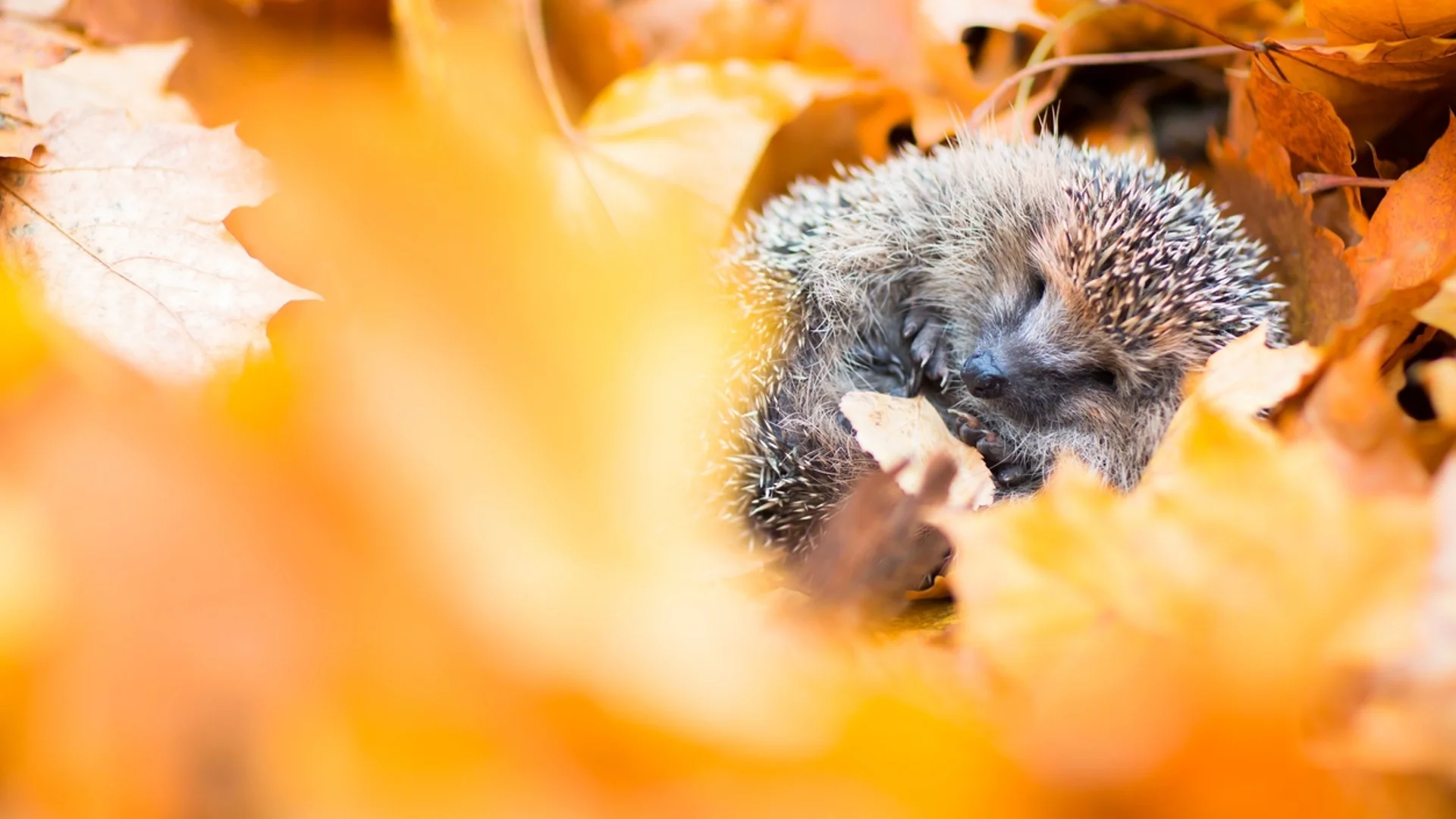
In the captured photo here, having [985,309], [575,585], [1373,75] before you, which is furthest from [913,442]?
[575,585]

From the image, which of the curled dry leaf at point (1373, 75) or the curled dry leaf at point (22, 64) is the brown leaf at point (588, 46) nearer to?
the curled dry leaf at point (22, 64)

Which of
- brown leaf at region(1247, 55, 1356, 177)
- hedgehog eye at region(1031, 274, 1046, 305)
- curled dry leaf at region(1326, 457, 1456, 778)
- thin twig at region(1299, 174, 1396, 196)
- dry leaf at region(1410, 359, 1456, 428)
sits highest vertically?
brown leaf at region(1247, 55, 1356, 177)

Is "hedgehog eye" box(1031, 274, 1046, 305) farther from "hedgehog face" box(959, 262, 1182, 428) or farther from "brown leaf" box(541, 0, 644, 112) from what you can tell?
"brown leaf" box(541, 0, 644, 112)

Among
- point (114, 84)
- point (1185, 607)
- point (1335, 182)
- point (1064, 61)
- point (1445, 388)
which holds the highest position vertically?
point (1064, 61)

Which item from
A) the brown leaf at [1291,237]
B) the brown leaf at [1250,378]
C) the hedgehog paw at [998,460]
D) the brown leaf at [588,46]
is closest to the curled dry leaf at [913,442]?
the hedgehog paw at [998,460]

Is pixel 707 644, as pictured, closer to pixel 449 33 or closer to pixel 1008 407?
pixel 1008 407

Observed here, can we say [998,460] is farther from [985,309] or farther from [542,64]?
[542,64]

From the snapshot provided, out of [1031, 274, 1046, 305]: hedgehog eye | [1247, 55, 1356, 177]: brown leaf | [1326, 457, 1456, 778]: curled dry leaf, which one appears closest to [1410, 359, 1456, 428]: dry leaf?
[1326, 457, 1456, 778]: curled dry leaf
